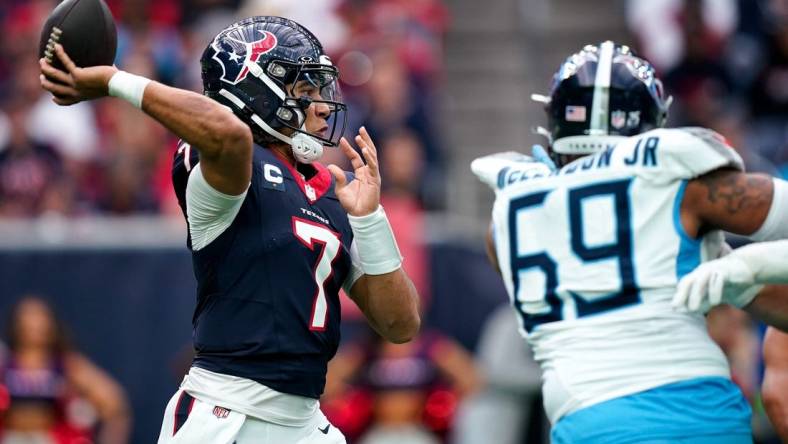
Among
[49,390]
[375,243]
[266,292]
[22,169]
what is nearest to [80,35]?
[266,292]

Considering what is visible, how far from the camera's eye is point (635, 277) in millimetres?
4137

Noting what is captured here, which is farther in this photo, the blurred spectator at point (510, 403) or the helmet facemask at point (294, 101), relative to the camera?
the blurred spectator at point (510, 403)

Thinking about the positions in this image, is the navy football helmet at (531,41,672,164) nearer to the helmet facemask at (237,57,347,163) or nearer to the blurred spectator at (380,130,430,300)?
the helmet facemask at (237,57,347,163)

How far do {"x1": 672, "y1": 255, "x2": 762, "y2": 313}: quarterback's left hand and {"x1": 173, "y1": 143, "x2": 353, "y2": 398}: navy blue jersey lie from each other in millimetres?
1130

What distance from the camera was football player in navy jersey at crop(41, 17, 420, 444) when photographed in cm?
394

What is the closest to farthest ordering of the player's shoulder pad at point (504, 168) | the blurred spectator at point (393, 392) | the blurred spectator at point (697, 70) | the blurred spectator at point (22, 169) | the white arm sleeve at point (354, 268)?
the white arm sleeve at point (354, 268) → the player's shoulder pad at point (504, 168) → the blurred spectator at point (393, 392) → the blurred spectator at point (22, 169) → the blurred spectator at point (697, 70)

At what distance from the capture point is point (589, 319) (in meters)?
4.22

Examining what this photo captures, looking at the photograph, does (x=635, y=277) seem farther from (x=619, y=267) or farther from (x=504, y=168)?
(x=504, y=168)

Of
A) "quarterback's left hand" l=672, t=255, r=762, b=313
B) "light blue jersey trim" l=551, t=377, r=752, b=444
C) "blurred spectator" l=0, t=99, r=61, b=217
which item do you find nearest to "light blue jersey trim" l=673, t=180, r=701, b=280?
"quarterback's left hand" l=672, t=255, r=762, b=313

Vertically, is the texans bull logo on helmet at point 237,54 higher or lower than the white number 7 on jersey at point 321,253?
higher

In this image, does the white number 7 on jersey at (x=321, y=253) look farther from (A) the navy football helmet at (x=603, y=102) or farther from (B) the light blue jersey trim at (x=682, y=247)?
(B) the light blue jersey trim at (x=682, y=247)

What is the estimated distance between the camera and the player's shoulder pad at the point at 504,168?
4521 mm

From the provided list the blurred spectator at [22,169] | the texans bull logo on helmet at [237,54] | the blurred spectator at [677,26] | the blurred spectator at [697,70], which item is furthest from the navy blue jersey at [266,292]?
the blurred spectator at [677,26]

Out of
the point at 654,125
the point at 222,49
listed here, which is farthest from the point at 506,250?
the point at 222,49
